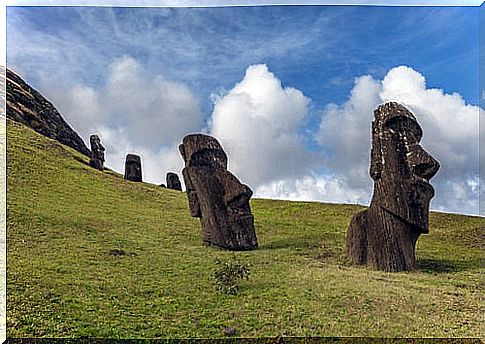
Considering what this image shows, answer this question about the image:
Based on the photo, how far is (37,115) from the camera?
48.2 feet

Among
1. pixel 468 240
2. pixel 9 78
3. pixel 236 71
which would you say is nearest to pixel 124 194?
pixel 9 78

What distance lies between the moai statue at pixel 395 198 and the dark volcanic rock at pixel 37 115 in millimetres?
4960

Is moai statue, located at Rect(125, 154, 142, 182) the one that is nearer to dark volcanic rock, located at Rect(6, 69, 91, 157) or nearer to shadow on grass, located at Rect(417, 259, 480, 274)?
dark volcanic rock, located at Rect(6, 69, 91, 157)

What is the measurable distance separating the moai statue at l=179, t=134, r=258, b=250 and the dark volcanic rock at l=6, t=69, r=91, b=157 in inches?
99.4

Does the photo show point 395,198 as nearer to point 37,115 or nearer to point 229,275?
point 229,275

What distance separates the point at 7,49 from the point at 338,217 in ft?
17.5

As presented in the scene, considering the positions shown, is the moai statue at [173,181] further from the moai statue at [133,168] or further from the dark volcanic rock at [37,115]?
the dark volcanic rock at [37,115]

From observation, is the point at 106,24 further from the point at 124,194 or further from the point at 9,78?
the point at 124,194

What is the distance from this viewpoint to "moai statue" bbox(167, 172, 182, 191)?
35.5 feet

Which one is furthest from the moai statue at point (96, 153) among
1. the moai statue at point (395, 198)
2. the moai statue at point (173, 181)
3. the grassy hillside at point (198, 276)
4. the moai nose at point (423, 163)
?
the moai nose at point (423, 163)

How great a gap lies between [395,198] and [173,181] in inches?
144

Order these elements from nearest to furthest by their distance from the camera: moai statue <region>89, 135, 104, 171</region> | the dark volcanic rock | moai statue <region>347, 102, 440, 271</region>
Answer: moai statue <region>347, 102, 440, 271</region>
moai statue <region>89, 135, 104, 171</region>
the dark volcanic rock

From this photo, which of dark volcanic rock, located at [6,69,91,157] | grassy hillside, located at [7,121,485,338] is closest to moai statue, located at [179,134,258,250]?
grassy hillside, located at [7,121,485,338]

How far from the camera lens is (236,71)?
392 inches
